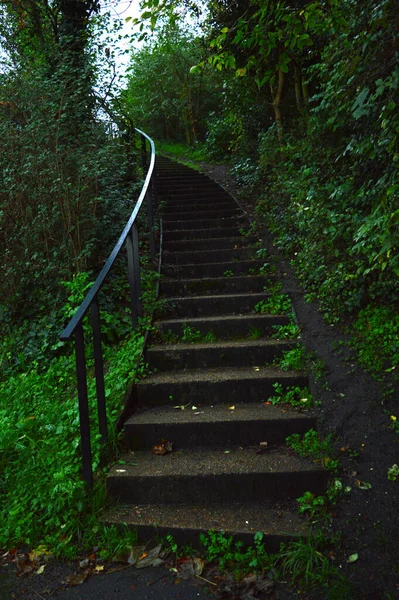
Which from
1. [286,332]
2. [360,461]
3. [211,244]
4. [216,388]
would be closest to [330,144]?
[211,244]

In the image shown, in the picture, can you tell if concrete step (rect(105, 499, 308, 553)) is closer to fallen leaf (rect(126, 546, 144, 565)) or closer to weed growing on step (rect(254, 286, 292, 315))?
fallen leaf (rect(126, 546, 144, 565))

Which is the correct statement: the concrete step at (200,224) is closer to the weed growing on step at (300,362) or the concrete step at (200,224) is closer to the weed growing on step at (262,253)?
the weed growing on step at (262,253)

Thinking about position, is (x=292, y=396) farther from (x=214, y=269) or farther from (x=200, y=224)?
(x=200, y=224)

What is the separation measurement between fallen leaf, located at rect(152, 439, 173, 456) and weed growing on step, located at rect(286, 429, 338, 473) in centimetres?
74

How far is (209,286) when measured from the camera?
15.6 feet

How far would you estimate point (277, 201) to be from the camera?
21.5 feet

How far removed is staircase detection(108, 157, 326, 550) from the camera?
2.59 meters

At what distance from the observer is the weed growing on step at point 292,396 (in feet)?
10.3

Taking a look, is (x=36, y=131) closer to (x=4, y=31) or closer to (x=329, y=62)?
(x=4, y=31)

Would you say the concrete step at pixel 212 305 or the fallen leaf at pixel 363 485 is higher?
the concrete step at pixel 212 305

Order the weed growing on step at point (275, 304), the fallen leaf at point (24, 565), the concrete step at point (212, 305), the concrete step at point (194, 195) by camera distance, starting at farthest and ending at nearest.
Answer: the concrete step at point (194, 195) → the concrete step at point (212, 305) → the weed growing on step at point (275, 304) → the fallen leaf at point (24, 565)

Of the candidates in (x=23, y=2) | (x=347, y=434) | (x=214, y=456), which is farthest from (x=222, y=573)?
(x=23, y=2)

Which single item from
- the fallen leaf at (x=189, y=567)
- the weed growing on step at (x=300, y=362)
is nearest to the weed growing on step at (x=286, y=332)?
the weed growing on step at (x=300, y=362)

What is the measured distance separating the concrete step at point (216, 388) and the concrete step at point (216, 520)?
32.8 inches
